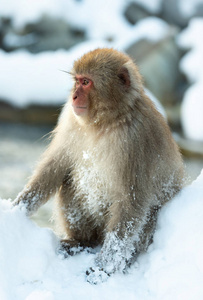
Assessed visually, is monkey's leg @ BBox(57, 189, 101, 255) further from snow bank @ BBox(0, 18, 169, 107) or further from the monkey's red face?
snow bank @ BBox(0, 18, 169, 107)

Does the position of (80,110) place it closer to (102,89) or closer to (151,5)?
(102,89)

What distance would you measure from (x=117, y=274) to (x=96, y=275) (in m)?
0.11

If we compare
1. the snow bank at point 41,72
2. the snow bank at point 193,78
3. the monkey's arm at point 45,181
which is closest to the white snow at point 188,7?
the snow bank at point 193,78

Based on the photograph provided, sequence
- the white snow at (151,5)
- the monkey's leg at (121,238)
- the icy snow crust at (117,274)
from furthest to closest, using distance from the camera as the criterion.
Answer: the white snow at (151,5) < the monkey's leg at (121,238) < the icy snow crust at (117,274)

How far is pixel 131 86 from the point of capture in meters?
2.71

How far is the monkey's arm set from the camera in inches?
116

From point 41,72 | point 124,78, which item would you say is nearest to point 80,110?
point 124,78

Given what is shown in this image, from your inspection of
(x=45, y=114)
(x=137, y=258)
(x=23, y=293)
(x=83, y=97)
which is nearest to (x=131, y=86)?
(x=83, y=97)

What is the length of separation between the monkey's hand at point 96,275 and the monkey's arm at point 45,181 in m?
0.57

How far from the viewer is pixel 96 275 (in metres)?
2.54

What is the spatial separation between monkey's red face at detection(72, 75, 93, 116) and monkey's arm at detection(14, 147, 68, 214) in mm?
397

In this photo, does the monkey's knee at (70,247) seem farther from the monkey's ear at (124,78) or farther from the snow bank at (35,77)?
the snow bank at (35,77)

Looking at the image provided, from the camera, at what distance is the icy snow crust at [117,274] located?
2262mm

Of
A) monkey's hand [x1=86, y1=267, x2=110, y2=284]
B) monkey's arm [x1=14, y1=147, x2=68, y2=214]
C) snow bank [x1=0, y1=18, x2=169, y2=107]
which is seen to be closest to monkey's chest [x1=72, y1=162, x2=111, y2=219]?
monkey's arm [x1=14, y1=147, x2=68, y2=214]
